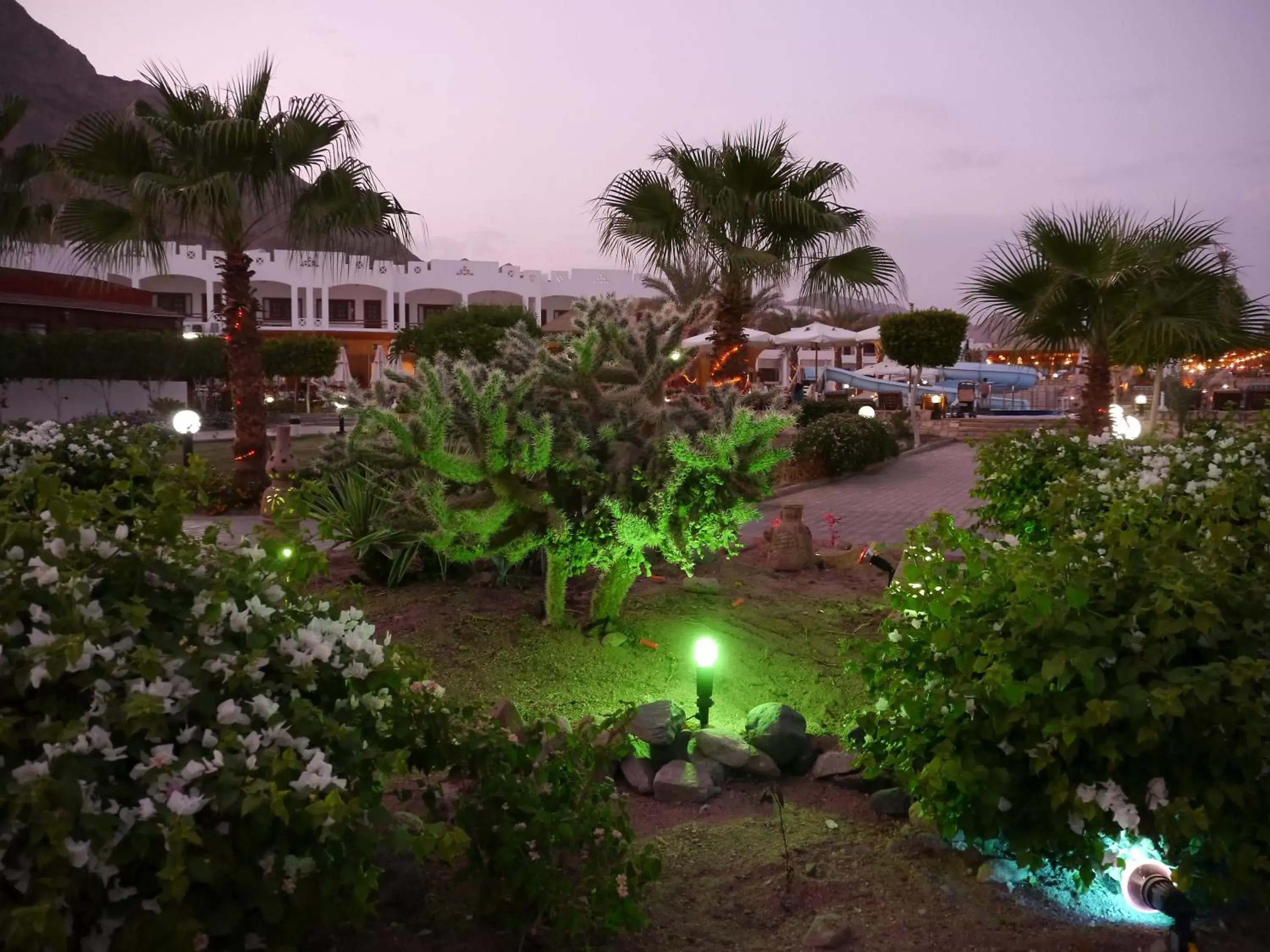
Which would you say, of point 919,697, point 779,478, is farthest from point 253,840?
point 779,478

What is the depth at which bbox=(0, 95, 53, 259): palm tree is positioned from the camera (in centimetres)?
1538

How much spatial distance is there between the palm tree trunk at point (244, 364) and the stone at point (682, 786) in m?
10.3

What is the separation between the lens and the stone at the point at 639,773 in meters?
4.21

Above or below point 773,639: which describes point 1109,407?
above

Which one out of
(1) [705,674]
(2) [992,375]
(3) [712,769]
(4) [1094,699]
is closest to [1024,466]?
(1) [705,674]

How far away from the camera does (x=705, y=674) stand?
4730mm

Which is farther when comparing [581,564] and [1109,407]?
[1109,407]

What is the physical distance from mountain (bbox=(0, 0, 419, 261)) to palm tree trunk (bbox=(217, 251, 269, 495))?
126179 mm

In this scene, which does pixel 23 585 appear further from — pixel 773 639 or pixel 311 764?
pixel 773 639

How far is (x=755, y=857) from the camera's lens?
3510 mm

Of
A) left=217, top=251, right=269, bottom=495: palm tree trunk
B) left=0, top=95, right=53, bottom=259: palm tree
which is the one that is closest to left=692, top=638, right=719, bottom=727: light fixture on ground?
left=217, top=251, right=269, bottom=495: palm tree trunk

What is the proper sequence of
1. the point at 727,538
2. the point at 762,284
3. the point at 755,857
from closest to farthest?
1. the point at 755,857
2. the point at 727,538
3. the point at 762,284

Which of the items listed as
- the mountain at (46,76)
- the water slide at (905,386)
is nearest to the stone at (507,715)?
the water slide at (905,386)

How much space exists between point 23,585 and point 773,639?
15.4 feet
